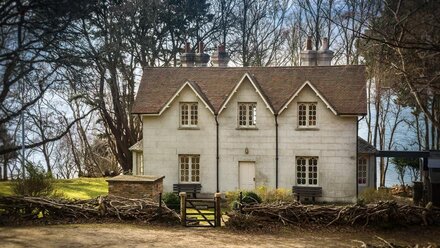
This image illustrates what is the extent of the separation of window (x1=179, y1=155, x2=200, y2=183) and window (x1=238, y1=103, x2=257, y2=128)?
345 cm

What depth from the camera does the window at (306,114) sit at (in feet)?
91.8

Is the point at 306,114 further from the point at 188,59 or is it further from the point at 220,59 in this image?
the point at 188,59

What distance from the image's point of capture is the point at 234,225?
58.6 feet

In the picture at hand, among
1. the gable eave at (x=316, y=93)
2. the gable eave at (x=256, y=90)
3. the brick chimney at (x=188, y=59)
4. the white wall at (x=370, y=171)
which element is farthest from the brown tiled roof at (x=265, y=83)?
the white wall at (x=370, y=171)

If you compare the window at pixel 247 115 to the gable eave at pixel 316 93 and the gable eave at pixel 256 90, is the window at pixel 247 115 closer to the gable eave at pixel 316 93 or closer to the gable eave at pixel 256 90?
the gable eave at pixel 256 90

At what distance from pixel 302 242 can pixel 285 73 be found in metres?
16.7

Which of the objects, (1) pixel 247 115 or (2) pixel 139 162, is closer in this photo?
(1) pixel 247 115

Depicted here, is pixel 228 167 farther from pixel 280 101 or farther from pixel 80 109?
pixel 80 109

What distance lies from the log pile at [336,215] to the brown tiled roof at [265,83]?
1011cm

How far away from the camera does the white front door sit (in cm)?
2836

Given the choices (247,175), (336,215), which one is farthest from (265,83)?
(336,215)

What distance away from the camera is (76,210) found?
18.7 metres

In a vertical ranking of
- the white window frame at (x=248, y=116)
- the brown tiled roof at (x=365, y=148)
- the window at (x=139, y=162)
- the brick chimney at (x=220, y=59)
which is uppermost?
the brick chimney at (x=220, y=59)

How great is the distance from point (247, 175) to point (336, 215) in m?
10.7
